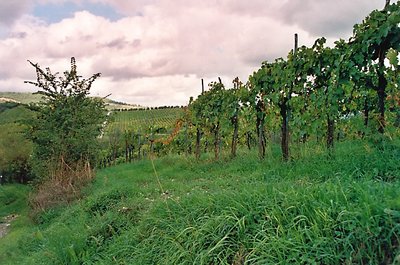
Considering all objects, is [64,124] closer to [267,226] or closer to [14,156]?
[267,226]

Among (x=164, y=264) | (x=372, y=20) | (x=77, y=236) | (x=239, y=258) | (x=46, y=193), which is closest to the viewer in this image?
(x=239, y=258)

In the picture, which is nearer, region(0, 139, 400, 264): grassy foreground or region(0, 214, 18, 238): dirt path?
region(0, 139, 400, 264): grassy foreground

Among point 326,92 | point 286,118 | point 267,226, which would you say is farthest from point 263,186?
point 286,118

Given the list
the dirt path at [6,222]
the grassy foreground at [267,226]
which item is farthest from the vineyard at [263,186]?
the dirt path at [6,222]

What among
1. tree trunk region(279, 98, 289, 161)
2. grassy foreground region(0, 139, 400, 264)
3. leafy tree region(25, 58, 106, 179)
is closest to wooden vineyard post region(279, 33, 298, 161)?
tree trunk region(279, 98, 289, 161)

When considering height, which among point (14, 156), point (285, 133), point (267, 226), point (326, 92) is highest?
point (326, 92)

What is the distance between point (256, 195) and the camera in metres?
4.27

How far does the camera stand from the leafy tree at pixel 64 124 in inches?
598

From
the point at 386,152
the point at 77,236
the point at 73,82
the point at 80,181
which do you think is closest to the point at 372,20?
the point at 386,152

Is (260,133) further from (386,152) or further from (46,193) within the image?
(46,193)

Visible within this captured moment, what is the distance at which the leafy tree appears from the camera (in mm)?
15180

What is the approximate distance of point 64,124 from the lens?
51.1 feet

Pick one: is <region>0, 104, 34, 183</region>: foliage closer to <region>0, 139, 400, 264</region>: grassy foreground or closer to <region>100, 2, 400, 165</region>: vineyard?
<region>100, 2, 400, 165</region>: vineyard

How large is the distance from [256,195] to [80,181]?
33.0 ft
